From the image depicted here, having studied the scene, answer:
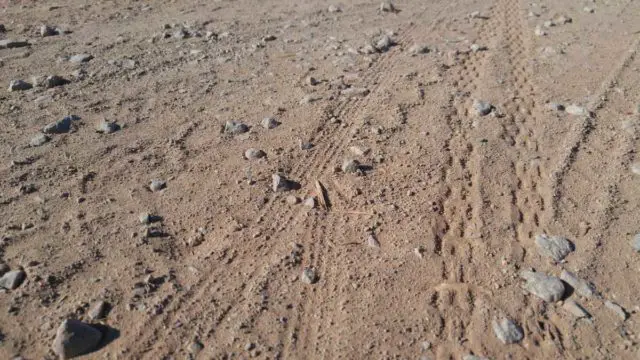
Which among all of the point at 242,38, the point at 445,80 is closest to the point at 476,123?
the point at 445,80

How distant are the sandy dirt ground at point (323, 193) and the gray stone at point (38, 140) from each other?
0.06 feet

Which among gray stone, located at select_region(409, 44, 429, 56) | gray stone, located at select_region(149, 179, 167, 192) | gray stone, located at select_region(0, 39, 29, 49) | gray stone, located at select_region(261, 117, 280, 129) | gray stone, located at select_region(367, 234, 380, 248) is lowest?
gray stone, located at select_region(367, 234, 380, 248)

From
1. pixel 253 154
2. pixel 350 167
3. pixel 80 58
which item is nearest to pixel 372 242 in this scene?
pixel 350 167

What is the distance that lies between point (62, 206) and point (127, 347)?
141 cm

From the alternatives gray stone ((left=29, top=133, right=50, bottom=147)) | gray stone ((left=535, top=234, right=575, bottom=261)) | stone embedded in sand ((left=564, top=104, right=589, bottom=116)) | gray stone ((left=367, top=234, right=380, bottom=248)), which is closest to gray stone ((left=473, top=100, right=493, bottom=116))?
stone embedded in sand ((left=564, top=104, right=589, bottom=116))

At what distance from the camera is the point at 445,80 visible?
A: 5469 millimetres

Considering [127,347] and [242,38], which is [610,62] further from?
[127,347]

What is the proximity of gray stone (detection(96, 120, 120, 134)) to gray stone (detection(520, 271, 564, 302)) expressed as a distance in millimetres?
3475

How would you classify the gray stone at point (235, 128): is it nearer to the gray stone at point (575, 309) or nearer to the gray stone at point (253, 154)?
the gray stone at point (253, 154)

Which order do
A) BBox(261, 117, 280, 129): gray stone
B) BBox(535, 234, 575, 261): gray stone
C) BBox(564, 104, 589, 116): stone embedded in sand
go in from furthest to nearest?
BBox(564, 104, 589, 116): stone embedded in sand
BBox(261, 117, 280, 129): gray stone
BBox(535, 234, 575, 261): gray stone

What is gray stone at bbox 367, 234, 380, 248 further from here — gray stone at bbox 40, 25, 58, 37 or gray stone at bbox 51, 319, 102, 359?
gray stone at bbox 40, 25, 58, 37

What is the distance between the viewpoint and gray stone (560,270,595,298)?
3.20m

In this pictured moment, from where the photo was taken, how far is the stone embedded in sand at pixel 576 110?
4.88 m

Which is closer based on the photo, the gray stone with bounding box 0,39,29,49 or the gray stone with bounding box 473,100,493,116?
the gray stone with bounding box 473,100,493,116
